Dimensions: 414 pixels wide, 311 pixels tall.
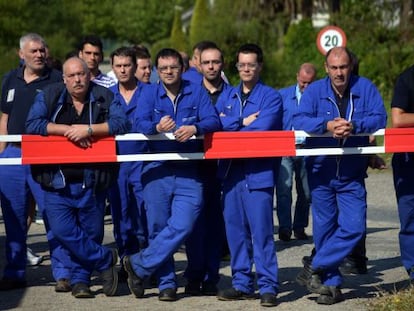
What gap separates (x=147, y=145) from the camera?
358 inches

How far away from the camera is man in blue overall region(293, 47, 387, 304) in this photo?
8.52m

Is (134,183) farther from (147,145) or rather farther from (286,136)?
(286,136)

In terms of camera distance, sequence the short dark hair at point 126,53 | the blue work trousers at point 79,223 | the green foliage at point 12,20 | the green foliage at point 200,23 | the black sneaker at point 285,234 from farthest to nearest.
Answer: the green foliage at point 12,20 < the green foliage at point 200,23 < the black sneaker at point 285,234 < the short dark hair at point 126,53 < the blue work trousers at point 79,223

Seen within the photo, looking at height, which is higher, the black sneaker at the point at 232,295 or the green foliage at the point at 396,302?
the green foliage at the point at 396,302

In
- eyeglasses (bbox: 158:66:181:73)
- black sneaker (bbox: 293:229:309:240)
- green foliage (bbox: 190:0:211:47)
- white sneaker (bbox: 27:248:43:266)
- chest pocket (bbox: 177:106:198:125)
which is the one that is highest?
green foliage (bbox: 190:0:211:47)

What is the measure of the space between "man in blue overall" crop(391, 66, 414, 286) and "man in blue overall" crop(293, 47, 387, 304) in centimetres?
30

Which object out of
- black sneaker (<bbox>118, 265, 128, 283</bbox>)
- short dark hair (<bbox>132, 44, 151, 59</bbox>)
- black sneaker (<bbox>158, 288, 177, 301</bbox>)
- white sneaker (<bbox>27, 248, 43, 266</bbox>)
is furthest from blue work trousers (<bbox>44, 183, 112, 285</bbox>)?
short dark hair (<bbox>132, 44, 151, 59</bbox>)

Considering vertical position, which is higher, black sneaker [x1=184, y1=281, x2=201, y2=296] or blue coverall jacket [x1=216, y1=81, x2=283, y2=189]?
blue coverall jacket [x1=216, y1=81, x2=283, y2=189]

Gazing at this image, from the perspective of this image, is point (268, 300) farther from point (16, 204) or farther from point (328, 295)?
point (16, 204)

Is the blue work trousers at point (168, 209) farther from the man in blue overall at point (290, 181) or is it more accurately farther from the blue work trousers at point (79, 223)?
the man in blue overall at point (290, 181)

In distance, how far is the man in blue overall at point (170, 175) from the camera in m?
8.59

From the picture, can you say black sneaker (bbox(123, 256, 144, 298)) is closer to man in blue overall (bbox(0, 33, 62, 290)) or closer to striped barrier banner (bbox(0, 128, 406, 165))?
striped barrier banner (bbox(0, 128, 406, 165))

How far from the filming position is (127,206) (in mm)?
9898

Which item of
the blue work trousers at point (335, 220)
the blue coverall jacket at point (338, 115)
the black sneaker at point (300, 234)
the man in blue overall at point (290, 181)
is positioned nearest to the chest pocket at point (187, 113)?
the blue coverall jacket at point (338, 115)
